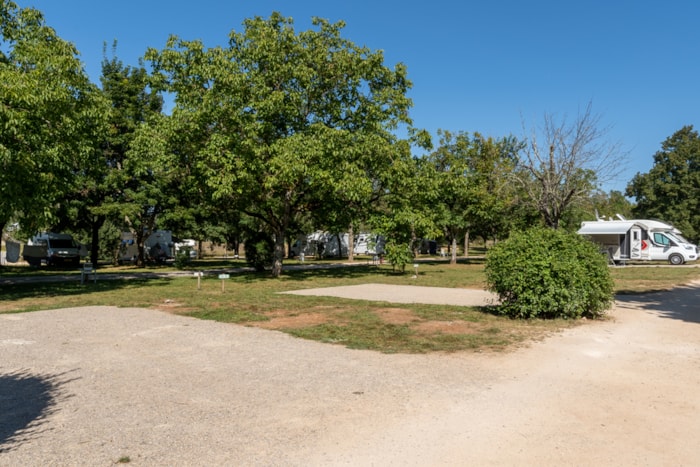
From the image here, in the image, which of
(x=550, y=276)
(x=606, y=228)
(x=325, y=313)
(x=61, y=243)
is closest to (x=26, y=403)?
(x=325, y=313)

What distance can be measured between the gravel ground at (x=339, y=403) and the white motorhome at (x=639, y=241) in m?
25.8

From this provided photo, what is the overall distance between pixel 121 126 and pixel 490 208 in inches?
991

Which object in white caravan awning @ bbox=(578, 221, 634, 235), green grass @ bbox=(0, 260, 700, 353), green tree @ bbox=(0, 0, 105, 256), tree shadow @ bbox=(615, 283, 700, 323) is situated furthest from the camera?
white caravan awning @ bbox=(578, 221, 634, 235)

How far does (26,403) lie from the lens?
5020 millimetres

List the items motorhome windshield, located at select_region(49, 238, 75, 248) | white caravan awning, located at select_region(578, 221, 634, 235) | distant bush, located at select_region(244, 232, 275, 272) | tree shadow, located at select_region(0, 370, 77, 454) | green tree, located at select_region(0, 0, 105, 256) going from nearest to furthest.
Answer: tree shadow, located at select_region(0, 370, 77, 454) → green tree, located at select_region(0, 0, 105, 256) → distant bush, located at select_region(244, 232, 275, 272) → white caravan awning, located at select_region(578, 221, 634, 235) → motorhome windshield, located at select_region(49, 238, 75, 248)

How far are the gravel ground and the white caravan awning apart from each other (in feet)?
83.3

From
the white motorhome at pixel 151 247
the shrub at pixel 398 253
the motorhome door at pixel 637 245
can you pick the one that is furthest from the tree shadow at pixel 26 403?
the white motorhome at pixel 151 247

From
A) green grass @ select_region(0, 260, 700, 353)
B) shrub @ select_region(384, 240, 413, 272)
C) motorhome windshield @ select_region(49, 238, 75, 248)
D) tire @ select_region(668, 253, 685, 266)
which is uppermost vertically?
motorhome windshield @ select_region(49, 238, 75, 248)

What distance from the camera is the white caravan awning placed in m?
31.2

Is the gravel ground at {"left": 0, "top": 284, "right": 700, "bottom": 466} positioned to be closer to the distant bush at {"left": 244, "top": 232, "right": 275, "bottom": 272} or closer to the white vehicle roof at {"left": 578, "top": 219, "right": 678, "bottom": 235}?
the distant bush at {"left": 244, "top": 232, "right": 275, "bottom": 272}

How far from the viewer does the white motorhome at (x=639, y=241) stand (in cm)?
3162

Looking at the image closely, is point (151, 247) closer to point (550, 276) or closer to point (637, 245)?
point (637, 245)

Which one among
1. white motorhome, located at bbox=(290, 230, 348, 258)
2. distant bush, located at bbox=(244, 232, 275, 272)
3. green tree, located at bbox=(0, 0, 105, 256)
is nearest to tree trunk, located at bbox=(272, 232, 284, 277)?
distant bush, located at bbox=(244, 232, 275, 272)

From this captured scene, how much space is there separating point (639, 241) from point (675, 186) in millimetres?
29794
